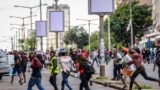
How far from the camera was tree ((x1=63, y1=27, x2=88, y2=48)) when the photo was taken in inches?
5768

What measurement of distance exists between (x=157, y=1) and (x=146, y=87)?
81.0 meters

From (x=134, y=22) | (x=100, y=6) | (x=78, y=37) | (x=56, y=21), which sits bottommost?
(x=78, y=37)

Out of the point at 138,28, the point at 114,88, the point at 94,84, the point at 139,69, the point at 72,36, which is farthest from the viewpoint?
the point at 72,36

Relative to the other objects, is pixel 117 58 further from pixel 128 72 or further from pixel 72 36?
pixel 72 36

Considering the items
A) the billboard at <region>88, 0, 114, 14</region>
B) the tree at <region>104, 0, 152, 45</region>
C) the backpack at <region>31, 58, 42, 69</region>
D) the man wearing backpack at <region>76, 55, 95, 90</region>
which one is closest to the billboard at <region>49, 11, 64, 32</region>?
the billboard at <region>88, 0, 114, 14</region>

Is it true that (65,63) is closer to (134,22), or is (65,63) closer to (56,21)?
(56,21)

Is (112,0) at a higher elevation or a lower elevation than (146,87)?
higher

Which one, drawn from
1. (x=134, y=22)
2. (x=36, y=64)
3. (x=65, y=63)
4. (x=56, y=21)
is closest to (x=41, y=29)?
(x=56, y=21)

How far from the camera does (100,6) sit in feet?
105

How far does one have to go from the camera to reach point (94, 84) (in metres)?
30.2

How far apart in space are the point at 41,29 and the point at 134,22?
6461 centimetres

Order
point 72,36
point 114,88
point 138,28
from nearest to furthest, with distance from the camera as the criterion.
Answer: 1. point 114,88
2. point 138,28
3. point 72,36

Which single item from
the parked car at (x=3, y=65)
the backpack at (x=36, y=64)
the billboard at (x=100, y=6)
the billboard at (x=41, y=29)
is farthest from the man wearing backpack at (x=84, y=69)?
the billboard at (x=41, y=29)

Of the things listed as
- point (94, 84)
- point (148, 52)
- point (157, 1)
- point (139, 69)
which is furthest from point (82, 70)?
point (157, 1)
